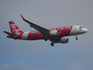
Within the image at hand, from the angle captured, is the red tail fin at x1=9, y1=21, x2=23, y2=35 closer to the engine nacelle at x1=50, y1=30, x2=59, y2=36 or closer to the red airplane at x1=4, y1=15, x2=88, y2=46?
the red airplane at x1=4, y1=15, x2=88, y2=46

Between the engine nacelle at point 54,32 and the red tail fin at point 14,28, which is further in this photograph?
the red tail fin at point 14,28

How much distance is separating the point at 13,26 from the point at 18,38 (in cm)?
610

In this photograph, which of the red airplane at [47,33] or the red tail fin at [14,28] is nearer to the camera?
the red airplane at [47,33]

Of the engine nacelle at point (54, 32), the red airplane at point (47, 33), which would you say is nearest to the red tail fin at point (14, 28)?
the red airplane at point (47, 33)

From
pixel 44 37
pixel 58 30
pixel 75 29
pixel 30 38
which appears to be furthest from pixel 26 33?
pixel 75 29

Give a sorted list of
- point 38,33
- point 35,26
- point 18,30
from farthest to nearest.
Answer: point 18,30 < point 38,33 < point 35,26

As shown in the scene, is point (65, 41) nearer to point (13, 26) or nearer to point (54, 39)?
point (54, 39)

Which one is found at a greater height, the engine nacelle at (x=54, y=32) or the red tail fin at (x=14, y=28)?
the red tail fin at (x=14, y=28)

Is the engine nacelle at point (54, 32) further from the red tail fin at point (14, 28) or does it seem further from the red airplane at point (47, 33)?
the red tail fin at point (14, 28)

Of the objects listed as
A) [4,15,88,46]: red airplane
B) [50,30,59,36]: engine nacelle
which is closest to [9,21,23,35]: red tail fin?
[4,15,88,46]: red airplane

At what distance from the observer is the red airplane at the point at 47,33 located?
58.8 metres

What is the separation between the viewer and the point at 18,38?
65688 mm

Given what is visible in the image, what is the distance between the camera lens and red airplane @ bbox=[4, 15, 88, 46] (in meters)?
58.8

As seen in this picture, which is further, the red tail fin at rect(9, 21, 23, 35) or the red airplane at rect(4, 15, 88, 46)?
the red tail fin at rect(9, 21, 23, 35)
